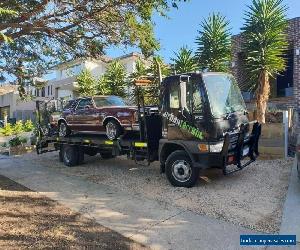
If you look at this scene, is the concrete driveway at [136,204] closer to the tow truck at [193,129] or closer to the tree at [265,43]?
the tow truck at [193,129]

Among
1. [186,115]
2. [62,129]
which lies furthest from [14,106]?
[186,115]

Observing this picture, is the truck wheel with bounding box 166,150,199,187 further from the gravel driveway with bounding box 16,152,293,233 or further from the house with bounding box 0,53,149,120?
the house with bounding box 0,53,149,120

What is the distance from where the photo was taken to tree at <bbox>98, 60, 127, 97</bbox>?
912 inches

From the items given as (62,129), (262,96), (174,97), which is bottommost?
(62,129)

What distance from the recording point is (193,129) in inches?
335

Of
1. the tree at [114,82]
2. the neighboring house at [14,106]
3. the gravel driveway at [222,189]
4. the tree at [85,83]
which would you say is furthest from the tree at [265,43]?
the neighboring house at [14,106]

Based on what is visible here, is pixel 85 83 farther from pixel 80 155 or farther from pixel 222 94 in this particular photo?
pixel 222 94

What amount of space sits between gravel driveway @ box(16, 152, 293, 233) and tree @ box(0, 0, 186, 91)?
11.5 feet

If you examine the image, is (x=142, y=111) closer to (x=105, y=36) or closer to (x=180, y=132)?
(x=180, y=132)

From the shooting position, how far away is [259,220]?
6555 mm

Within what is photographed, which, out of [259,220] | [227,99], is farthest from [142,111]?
[259,220]

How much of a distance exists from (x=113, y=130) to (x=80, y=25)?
2.96m

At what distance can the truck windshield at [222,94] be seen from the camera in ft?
27.5

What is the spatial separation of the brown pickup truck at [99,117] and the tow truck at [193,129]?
20.0 inches
